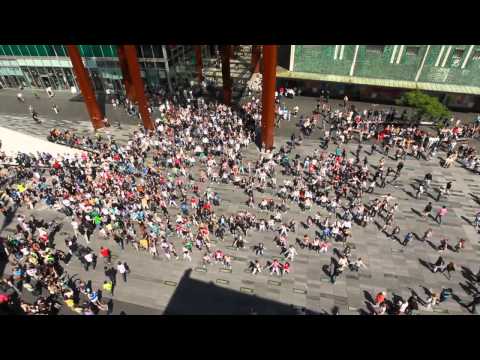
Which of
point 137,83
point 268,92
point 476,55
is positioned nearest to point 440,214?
point 268,92

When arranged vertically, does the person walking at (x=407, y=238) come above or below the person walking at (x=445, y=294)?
above

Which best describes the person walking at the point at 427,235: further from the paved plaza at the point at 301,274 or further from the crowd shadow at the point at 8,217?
the crowd shadow at the point at 8,217

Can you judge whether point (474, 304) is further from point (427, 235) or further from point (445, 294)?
point (427, 235)

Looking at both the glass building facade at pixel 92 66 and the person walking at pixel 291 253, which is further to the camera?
the glass building facade at pixel 92 66

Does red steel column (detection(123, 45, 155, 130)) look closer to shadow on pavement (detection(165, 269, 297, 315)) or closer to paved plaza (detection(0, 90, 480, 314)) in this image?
paved plaza (detection(0, 90, 480, 314))

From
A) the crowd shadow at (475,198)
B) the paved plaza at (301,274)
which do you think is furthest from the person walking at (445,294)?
the crowd shadow at (475,198)

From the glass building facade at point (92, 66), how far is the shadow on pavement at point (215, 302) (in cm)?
2748

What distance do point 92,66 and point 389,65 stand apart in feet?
110

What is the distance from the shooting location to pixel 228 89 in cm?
3462

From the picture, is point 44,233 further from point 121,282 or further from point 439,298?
point 439,298

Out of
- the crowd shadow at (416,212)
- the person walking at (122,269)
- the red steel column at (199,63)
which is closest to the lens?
the person walking at (122,269)

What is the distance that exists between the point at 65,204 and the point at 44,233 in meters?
2.47

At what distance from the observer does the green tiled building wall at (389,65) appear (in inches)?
1223

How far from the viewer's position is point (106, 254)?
19.6m
